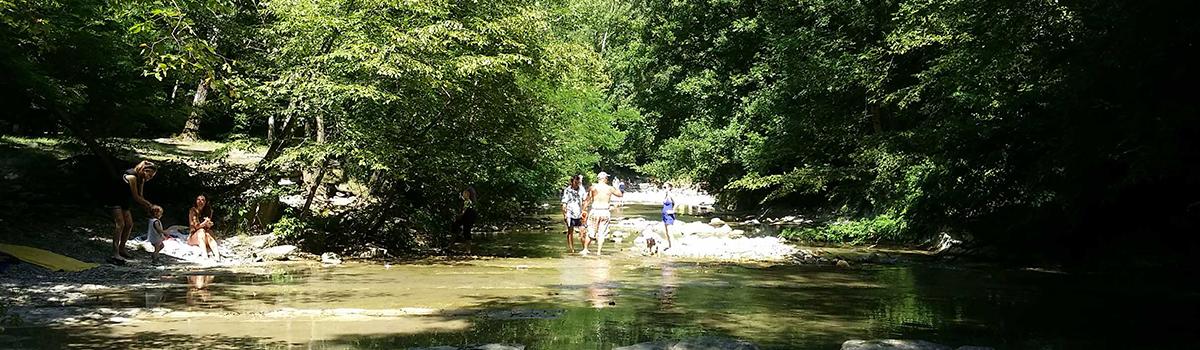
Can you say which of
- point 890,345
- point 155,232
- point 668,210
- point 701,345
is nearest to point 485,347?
point 701,345

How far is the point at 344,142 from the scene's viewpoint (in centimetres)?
1452

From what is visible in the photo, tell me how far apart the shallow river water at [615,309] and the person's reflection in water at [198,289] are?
0.02 m

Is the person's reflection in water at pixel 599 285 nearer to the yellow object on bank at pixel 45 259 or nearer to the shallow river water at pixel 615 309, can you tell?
the shallow river water at pixel 615 309

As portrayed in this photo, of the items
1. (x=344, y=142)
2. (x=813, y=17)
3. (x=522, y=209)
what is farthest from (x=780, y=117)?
(x=344, y=142)

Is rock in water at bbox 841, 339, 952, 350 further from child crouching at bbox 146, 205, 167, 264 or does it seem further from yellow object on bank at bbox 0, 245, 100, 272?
child crouching at bbox 146, 205, 167, 264

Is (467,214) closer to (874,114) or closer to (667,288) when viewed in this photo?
(667,288)

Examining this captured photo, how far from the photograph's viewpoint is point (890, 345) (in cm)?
693

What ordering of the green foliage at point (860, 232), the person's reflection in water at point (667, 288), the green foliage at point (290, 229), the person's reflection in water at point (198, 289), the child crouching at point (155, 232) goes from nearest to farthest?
1. the person's reflection in water at point (198, 289)
2. the person's reflection in water at point (667, 288)
3. the child crouching at point (155, 232)
4. the green foliage at point (290, 229)
5. the green foliage at point (860, 232)

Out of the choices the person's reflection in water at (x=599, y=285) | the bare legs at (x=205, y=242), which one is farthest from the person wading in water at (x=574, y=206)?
the bare legs at (x=205, y=242)

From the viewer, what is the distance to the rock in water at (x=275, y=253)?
14047mm

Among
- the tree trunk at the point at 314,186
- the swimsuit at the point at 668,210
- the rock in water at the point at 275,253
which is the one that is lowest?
the rock in water at the point at 275,253

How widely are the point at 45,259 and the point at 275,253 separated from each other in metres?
3.45

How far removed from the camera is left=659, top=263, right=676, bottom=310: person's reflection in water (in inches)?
388

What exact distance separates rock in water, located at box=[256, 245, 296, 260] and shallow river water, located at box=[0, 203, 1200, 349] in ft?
2.41
